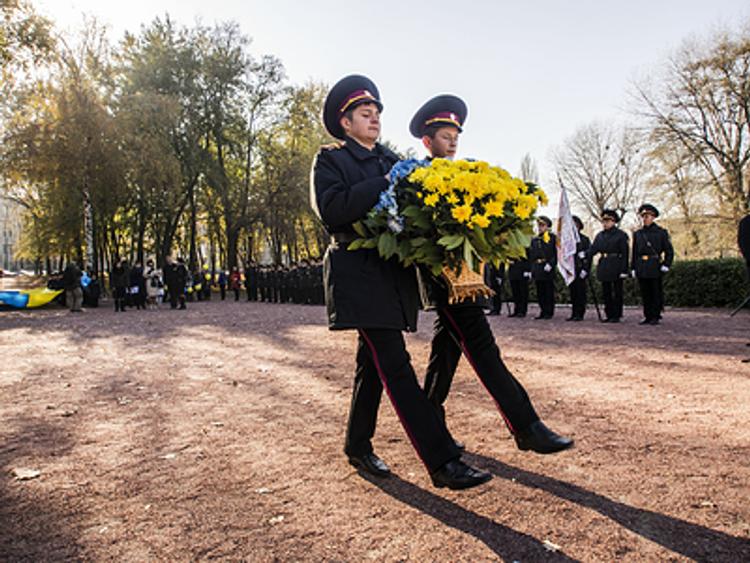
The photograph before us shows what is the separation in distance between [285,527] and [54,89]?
25000 millimetres

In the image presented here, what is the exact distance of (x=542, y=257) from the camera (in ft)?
47.0

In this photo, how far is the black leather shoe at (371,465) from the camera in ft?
10.4

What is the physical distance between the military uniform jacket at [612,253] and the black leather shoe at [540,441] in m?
10.4

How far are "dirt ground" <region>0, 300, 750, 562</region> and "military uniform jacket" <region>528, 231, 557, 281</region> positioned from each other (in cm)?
707

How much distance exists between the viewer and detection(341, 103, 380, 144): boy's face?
3260mm

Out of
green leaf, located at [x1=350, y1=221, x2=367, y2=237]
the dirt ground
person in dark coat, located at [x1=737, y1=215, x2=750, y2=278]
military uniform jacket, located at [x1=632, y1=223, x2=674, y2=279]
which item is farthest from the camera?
military uniform jacket, located at [x1=632, y1=223, x2=674, y2=279]

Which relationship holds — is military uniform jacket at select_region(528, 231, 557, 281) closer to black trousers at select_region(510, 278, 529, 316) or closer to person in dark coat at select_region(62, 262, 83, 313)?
black trousers at select_region(510, 278, 529, 316)

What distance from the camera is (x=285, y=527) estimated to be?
2592 millimetres

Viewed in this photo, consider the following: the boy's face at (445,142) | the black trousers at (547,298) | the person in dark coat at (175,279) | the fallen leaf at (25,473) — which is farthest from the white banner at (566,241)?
the person in dark coat at (175,279)

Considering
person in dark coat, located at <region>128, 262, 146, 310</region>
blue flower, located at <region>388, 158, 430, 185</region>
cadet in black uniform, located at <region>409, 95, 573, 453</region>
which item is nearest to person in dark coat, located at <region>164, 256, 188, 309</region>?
person in dark coat, located at <region>128, 262, 146, 310</region>

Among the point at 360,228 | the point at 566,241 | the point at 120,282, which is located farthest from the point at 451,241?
the point at 120,282

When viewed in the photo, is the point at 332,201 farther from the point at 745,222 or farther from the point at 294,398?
the point at 745,222

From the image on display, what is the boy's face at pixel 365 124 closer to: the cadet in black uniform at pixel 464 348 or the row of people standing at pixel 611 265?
the cadet in black uniform at pixel 464 348

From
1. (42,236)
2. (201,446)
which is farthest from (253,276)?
(201,446)
